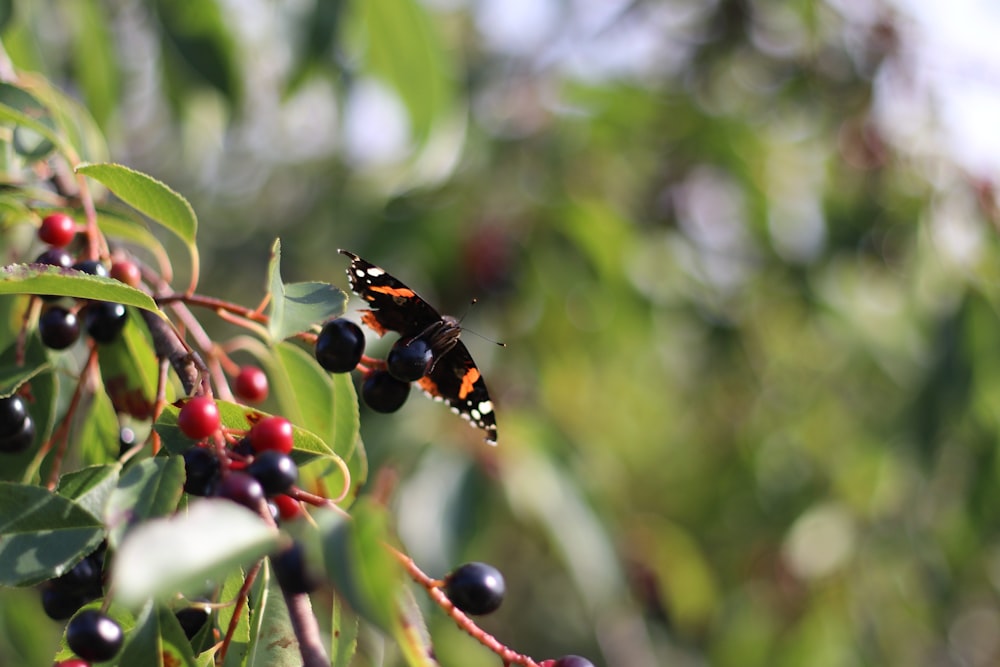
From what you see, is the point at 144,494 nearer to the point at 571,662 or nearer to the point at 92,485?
the point at 92,485

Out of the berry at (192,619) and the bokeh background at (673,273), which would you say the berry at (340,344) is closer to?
the berry at (192,619)

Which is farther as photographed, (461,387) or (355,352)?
(461,387)

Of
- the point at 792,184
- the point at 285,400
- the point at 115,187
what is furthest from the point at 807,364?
the point at 115,187

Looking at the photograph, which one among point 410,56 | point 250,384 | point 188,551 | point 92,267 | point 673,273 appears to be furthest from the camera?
point 673,273

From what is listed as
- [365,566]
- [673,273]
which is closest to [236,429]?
[365,566]

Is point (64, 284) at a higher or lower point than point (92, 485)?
higher

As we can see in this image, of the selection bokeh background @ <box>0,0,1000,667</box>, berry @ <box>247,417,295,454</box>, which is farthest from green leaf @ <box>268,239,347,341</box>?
bokeh background @ <box>0,0,1000,667</box>
